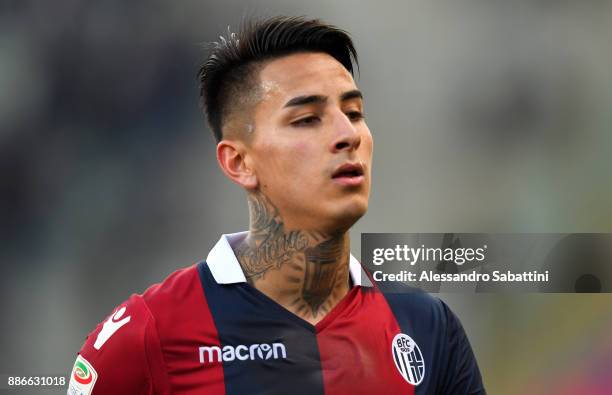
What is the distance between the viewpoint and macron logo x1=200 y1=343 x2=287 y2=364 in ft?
8.80

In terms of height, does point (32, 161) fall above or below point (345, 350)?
above

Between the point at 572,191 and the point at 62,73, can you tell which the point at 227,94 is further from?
the point at 572,191

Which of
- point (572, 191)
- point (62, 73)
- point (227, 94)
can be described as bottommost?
point (227, 94)

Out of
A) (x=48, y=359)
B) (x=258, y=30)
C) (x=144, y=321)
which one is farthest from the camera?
(x=48, y=359)

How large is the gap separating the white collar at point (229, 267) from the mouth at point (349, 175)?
17.7 inches

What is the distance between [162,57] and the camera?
5.55 metres

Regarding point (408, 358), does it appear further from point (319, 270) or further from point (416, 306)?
point (319, 270)

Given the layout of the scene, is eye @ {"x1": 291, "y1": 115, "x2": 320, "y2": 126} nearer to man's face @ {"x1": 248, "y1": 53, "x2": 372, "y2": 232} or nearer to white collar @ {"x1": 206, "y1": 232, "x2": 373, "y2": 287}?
man's face @ {"x1": 248, "y1": 53, "x2": 372, "y2": 232}

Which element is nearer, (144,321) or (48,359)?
(144,321)

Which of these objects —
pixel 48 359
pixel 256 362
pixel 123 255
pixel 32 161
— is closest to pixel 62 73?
pixel 32 161

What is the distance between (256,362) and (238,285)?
0.27 metres

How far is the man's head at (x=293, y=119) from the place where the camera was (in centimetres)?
263

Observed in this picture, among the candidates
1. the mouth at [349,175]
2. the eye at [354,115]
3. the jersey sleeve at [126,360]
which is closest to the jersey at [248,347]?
the jersey sleeve at [126,360]
